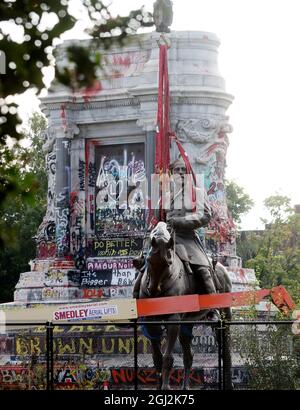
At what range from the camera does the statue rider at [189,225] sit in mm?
24047

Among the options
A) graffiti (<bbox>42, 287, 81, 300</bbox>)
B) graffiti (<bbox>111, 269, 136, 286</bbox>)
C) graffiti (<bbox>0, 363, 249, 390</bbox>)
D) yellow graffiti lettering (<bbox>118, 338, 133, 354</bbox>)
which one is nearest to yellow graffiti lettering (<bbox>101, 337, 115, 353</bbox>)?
yellow graffiti lettering (<bbox>118, 338, 133, 354</bbox>)

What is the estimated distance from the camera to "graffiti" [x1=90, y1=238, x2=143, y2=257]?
123 feet

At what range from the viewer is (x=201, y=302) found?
77.9 feet

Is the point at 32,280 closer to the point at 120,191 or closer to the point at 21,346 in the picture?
the point at 120,191

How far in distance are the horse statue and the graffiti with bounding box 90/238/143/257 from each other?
43.5 ft

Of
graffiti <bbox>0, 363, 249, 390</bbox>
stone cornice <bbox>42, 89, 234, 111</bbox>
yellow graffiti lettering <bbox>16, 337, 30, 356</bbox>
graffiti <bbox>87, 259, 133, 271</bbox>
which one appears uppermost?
stone cornice <bbox>42, 89, 234, 111</bbox>

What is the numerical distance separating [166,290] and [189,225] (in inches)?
80.5

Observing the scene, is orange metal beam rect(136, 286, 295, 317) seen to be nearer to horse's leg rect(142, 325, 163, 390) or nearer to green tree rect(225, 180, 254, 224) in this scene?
horse's leg rect(142, 325, 163, 390)

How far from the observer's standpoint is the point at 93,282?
37594 millimetres

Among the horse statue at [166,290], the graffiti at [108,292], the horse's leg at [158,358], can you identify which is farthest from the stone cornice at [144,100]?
the horse's leg at [158,358]

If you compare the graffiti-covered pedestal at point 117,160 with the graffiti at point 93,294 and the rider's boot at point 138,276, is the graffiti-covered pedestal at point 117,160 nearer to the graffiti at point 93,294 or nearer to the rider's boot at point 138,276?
the graffiti at point 93,294

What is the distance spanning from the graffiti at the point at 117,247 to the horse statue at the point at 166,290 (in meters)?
13.3
